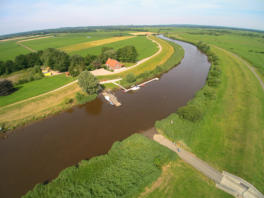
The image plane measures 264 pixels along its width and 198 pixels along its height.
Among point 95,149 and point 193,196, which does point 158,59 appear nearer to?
point 95,149

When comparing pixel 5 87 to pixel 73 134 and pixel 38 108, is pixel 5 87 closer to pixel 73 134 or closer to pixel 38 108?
pixel 38 108

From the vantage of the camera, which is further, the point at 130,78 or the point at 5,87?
the point at 130,78

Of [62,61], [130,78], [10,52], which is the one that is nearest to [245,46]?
[130,78]

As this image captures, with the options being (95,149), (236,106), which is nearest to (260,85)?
(236,106)

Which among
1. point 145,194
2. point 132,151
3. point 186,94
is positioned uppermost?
point 186,94

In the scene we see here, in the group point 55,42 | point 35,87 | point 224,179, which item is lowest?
point 224,179

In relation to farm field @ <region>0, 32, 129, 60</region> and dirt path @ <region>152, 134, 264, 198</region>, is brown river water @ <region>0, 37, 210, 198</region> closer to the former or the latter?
dirt path @ <region>152, 134, 264, 198</region>

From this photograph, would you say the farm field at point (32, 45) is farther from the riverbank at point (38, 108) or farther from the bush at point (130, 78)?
the bush at point (130, 78)

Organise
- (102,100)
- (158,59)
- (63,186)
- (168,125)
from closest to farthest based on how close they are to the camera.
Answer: (63,186) < (168,125) < (102,100) < (158,59)
